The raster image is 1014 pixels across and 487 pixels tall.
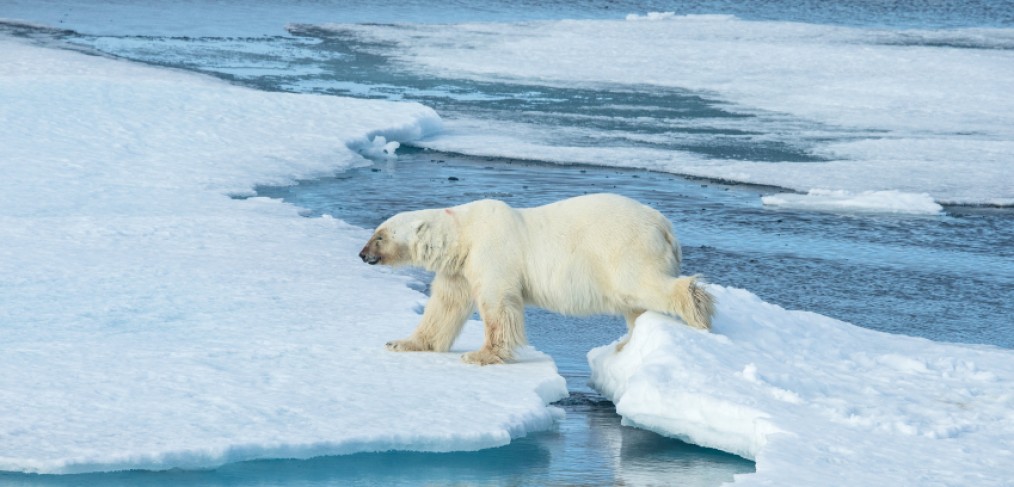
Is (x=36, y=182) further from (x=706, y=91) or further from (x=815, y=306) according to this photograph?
(x=706, y=91)

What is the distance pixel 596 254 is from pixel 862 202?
488 centimetres

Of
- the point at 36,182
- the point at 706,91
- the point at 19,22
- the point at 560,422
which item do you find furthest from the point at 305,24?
the point at 560,422

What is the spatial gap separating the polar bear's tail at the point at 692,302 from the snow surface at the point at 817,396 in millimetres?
54

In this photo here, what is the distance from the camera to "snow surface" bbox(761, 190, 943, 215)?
953cm

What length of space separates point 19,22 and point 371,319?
652 inches

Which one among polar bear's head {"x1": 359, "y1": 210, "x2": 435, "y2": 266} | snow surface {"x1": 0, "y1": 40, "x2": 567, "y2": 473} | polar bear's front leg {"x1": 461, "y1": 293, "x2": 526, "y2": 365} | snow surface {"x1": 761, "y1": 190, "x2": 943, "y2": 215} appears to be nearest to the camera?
snow surface {"x1": 0, "y1": 40, "x2": 567, "y2": 473}

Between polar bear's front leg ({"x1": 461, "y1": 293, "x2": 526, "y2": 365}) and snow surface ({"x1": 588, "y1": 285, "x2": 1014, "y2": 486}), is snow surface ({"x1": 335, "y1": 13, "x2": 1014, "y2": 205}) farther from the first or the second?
polar bear's front leg ({"x1": 461, "y1": 293, "x2": 526, "y2": 365})

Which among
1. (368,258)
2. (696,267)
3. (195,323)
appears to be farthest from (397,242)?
(696,267)

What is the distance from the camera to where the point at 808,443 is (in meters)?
4.23

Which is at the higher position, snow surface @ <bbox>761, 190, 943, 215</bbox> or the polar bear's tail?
the polar bear's tail

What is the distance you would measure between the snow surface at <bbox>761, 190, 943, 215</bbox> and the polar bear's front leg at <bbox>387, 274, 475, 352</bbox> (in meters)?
4.72

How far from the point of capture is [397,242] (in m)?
5.42

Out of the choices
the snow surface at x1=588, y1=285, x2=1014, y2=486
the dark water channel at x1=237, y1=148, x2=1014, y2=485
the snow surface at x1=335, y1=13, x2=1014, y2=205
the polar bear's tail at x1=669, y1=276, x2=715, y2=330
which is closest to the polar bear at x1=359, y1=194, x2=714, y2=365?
the polar bear's tail at x1=669, y1=276, x2=715, y2=330

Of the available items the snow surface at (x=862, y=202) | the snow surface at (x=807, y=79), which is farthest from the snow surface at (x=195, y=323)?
the snow surface at (x=862, y=202)
